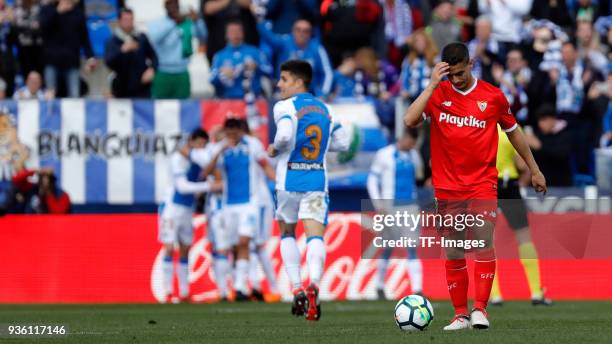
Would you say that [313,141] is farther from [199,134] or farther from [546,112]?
[546,112]

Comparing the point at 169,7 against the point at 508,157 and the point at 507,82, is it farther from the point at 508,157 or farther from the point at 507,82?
the point at 508,157

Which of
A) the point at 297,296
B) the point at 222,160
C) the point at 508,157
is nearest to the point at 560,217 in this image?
the point at 508,157

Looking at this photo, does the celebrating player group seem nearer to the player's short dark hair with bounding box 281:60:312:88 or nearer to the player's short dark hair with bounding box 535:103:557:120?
the player's short dark hair with bounding box 281:60:312:88

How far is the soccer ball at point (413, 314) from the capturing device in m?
10.9

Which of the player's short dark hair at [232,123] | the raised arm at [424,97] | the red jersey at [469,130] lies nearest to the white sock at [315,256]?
the red jersey at [469,130]

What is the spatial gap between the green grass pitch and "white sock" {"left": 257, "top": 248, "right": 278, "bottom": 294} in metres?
1.37

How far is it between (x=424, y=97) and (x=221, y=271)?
9.39 m

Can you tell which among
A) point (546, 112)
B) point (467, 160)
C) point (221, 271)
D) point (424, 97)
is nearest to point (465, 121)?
point (467, 160)

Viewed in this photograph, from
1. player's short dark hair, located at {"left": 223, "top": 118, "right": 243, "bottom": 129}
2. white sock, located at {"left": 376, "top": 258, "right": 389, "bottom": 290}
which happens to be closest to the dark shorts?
white sock, located at {"left": 376, "top": 258, "right": 389, "bottom": 290}

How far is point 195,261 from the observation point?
808 inches

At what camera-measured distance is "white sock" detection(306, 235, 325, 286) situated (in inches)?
507

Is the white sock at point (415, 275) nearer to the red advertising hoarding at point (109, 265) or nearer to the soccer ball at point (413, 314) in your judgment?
the red advertising hoarding at point (109, 265)

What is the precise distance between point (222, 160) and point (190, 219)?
97 centimetres

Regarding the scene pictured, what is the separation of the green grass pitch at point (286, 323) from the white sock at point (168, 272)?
1266 millimetres
